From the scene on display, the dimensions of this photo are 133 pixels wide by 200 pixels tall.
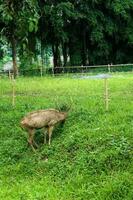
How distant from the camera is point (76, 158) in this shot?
41.1ft

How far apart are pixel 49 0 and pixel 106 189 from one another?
97.3 feet

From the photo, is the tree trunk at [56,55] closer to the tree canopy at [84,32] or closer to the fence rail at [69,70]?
the tree canopy at [84,32]

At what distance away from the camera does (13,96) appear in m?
18.1

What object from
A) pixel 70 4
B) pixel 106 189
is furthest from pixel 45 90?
pixel 70 4

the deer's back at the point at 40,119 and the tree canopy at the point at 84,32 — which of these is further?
the tree canopy at the point at 84,32

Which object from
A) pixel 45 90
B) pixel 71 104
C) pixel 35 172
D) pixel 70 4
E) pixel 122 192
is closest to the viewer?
pixel 122 192

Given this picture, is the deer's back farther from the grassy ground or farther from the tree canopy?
the tree canopy

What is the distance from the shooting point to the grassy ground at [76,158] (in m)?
11.1

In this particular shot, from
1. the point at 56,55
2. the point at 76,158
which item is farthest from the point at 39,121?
the point at 56,55

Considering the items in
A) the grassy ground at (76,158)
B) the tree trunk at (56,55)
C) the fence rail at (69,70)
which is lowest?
the grassy ground at (76,158)

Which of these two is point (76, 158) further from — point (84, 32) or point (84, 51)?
point (84, 51)

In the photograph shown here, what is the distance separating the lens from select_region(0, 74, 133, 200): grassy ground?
11.1 meters

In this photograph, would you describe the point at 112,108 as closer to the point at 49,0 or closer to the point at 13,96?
the point at 13,96

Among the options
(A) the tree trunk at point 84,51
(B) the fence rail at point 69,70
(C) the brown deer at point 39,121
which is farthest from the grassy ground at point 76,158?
(A) the tree trunk at point 84,51
